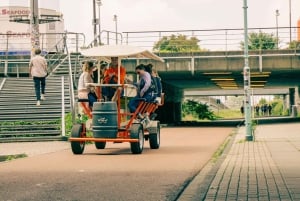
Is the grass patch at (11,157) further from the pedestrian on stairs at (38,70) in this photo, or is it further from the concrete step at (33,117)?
the pedestrian on stairs at (38,70)

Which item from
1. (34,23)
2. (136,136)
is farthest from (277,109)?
(136,136)

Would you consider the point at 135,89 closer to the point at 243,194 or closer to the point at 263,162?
the point at 263,162

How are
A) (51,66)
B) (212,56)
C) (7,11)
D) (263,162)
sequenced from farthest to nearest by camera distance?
(212,56) < (7,11) < (51,66) < (263,162)

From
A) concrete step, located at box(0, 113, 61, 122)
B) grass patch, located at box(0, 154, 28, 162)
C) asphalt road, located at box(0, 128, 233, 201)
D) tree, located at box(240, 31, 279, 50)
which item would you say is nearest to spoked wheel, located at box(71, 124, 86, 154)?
asphalt road, located at box(0, 128, 233, 201)

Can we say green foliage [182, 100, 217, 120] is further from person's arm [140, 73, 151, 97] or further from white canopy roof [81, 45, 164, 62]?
white canopy roof [81, 45, 164, 62]

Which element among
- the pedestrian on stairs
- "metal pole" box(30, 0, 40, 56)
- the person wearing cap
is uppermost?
"metal pole" box(30, 0, 40, 56)

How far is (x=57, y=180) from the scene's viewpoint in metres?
9.95

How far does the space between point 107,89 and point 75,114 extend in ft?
23.8

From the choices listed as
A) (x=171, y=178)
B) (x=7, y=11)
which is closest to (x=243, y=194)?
(x=171, y=178)

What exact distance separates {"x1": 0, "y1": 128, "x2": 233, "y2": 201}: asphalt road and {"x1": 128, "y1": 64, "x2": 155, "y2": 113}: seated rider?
1152mm

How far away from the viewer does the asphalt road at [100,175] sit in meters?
8.47

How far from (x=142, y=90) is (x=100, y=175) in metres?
5.57

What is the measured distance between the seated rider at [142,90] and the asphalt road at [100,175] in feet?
3.78

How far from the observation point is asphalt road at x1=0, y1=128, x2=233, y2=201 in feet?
27.8
